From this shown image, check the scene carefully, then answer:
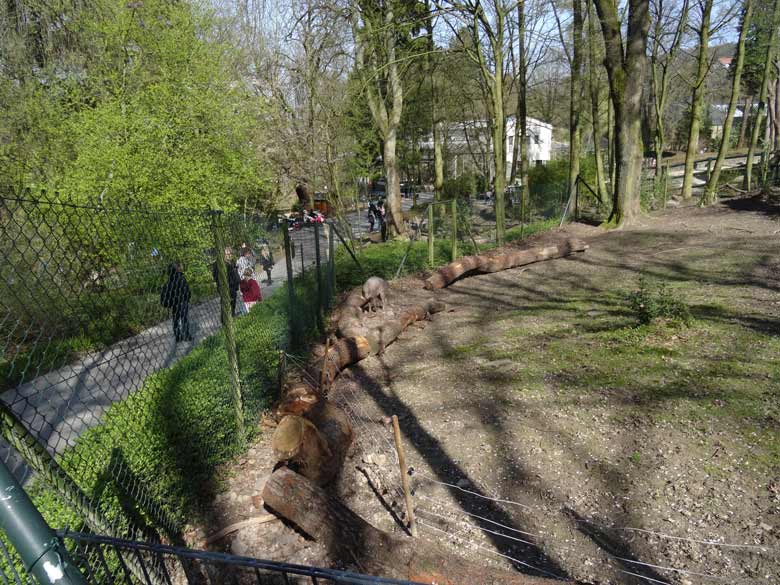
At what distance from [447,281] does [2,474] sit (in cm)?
1010

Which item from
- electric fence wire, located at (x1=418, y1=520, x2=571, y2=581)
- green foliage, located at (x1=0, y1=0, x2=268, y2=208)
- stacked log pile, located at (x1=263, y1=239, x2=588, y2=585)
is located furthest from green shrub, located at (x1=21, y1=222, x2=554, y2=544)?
green foliage, located at (x1=0, y1=0, x2=268, y2=208)

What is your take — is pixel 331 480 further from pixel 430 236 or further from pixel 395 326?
pixel 430 236

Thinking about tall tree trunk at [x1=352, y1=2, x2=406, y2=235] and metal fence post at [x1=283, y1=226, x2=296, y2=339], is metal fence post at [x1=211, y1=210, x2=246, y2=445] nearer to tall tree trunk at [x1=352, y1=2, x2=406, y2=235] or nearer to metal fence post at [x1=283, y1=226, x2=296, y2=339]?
metal fence post at [x1=283, y1=226, x2=296, y2=339]

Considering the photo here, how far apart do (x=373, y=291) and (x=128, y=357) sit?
4.93 m

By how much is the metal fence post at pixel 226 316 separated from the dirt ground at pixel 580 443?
2.10ft

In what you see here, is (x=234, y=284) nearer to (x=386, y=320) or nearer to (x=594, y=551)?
(x=386, y=320)

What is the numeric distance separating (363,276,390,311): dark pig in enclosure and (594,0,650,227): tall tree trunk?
9851 mm

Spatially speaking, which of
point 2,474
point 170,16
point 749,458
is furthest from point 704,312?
point 170,16

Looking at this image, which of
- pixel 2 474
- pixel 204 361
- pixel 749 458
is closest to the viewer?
pixel 2 474

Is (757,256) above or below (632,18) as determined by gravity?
below

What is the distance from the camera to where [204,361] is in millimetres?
4305

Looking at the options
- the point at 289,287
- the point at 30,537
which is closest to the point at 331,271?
the point at 289,287

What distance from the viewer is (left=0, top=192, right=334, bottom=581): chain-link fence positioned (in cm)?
248

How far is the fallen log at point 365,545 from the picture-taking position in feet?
9.59
